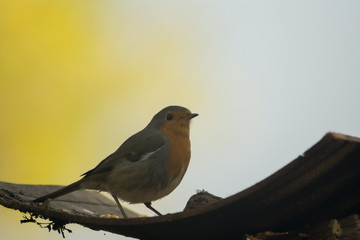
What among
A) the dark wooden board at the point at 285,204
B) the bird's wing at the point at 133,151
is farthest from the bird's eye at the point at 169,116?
the dark wooden board at the point at 285,204

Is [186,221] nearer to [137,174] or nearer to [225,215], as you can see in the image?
[225,215]

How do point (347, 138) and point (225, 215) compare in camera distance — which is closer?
point (347, 138)

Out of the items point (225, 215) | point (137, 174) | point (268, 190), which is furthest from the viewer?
point (137, 174)

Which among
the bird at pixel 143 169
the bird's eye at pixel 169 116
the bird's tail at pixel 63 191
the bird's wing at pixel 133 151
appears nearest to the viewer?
the bird's tail at pixel 63 191

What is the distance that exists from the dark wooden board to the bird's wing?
167 centimetres

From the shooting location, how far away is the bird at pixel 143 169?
4281 millimetres

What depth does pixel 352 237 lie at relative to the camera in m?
2.24

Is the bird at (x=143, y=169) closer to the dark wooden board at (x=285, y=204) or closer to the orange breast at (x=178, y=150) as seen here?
the orange breast at (x=178, y=150)

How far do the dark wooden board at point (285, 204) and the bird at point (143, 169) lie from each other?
1492 millimetres

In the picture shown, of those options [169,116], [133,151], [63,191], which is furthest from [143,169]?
[169,116]

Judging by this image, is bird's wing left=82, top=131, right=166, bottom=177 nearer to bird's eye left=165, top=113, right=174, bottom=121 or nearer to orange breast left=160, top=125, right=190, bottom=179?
orange breast left=160, top=125, right=190, bottom=179

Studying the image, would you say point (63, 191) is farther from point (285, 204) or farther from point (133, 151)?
point (285, 204)

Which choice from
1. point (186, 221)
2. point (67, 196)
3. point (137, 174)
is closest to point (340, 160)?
point (186, 221)

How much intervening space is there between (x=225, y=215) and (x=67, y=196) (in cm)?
224
